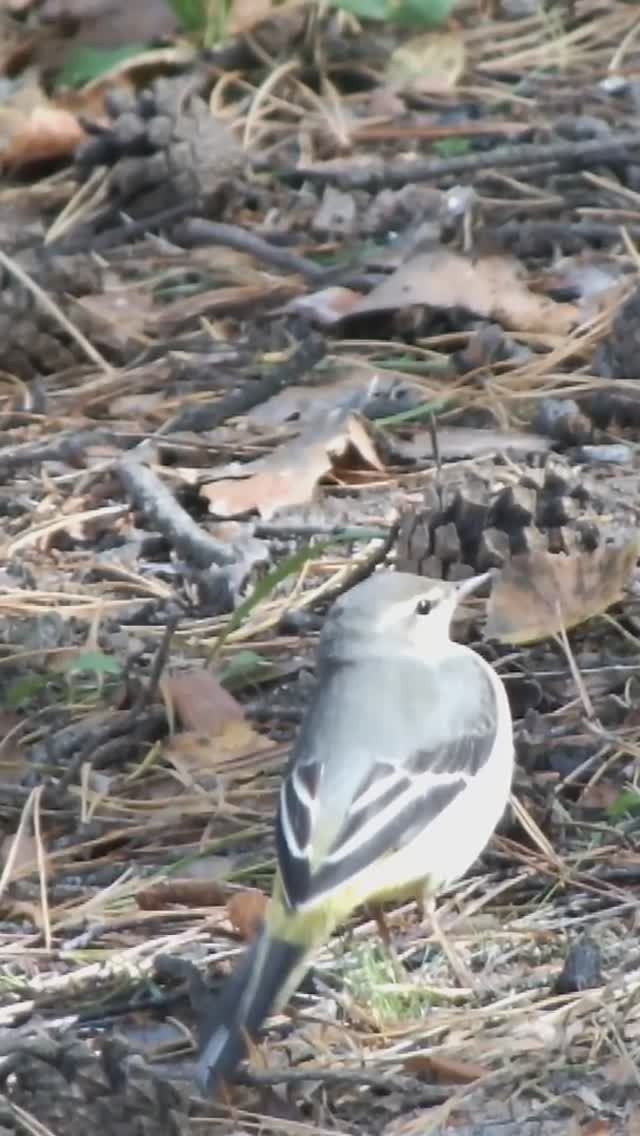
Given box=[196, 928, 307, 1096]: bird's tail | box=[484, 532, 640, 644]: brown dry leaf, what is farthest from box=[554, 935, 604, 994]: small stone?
box=[484, 532, 640, 644]: brown dry leaf

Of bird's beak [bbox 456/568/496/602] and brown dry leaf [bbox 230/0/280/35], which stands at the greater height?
bird's beak [bbox 456/568/496/602]

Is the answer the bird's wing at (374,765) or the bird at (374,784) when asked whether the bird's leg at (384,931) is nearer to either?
the bird at (374,784)

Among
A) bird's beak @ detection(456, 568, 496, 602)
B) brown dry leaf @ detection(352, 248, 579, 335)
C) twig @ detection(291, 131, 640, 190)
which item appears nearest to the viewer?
bird's beak @ detection(456, 568, 496, 602)

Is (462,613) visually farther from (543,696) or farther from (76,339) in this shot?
(76,339)

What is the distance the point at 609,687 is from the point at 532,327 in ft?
6.21

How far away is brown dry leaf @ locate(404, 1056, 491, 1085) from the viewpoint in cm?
372

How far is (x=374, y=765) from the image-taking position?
4.11 meters

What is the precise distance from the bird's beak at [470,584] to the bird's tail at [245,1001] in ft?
3.76

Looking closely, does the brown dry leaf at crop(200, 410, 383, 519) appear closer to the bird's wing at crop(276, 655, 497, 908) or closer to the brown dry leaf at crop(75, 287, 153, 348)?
the brown dry leaf at crop(75, 287, 153, 348)

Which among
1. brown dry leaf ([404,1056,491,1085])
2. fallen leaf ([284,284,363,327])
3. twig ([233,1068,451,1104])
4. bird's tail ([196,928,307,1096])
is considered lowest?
fallen leaf ([284,284,363,327])

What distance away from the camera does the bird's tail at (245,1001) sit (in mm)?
3646

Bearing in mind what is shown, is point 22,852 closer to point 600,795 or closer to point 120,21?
point 600,795

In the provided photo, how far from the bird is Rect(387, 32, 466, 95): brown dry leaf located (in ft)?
12.4

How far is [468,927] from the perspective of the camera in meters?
4.29
